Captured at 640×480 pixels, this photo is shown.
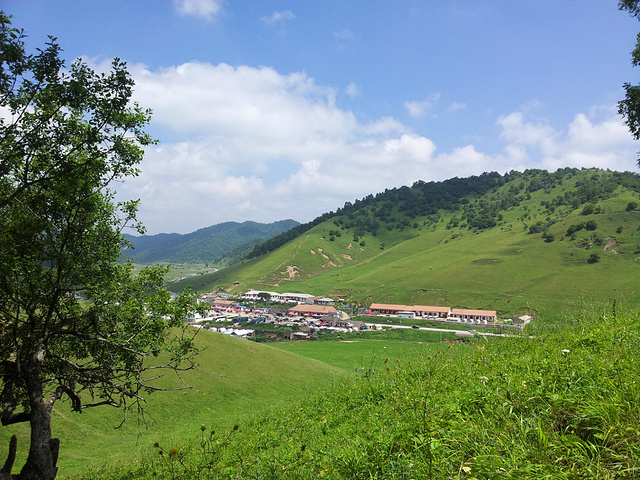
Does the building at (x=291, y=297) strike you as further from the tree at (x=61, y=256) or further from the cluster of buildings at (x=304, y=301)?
the tree at (x=61, y=256)

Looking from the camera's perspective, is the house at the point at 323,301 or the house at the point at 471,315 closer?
the house at the point at 471,315

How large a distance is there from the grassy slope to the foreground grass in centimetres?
284

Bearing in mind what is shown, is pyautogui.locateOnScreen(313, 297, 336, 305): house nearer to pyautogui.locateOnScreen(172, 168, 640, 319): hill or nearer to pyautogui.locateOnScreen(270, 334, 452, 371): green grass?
pyautogui.locateOnScreen(172, 168, 640, 319): hill

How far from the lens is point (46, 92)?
7043 millimetres

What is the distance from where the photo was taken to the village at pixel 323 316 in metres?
90.5

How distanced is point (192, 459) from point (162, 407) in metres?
18.5

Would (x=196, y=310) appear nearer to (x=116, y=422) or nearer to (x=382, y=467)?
(x=382, y=467)

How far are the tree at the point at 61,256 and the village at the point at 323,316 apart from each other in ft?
241

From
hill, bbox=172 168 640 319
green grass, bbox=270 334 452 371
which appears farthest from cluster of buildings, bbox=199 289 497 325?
green grass, bbox=270 334 452 371

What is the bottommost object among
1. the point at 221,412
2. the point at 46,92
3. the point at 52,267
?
the point at 221,412

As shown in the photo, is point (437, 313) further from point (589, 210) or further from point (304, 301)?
point (589, 210)

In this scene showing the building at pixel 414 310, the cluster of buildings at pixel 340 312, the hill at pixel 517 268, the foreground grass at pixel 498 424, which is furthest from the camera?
the building at pixel 414 310

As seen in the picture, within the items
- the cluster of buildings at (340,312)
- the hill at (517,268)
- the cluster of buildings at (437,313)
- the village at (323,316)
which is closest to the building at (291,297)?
the cluster of buildings at (340,312)

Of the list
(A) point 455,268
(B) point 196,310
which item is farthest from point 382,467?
(A) point 455,268
